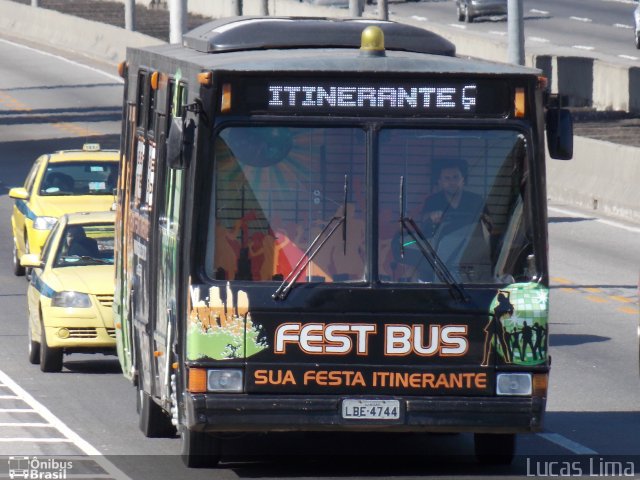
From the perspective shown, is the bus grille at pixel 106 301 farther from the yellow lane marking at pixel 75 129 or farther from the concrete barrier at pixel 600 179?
the yellow lane marking at pixel 75 129

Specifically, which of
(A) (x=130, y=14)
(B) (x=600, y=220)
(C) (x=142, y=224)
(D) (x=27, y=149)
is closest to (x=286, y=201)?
(C) (x=142, y=224)

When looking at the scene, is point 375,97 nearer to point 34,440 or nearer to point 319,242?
point 319,242

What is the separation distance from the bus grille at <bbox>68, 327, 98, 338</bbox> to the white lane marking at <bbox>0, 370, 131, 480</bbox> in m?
0.74

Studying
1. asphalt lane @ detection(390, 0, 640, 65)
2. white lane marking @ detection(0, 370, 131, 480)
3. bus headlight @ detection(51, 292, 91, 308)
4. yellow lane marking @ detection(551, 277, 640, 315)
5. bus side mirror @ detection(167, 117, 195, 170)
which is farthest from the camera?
asphalt lane @ detection(390, 0, 640, 65)

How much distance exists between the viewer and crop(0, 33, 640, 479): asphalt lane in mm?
11875

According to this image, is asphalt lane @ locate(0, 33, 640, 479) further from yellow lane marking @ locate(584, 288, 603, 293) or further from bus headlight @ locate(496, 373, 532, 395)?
bus headlight @ locate(496, 373, 532, 395)

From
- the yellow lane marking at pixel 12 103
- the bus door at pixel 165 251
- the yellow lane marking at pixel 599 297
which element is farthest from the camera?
the yellow lane marking at pixel 12 103

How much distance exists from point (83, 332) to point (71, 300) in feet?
1.17

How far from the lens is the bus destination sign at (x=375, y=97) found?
35.3 feet

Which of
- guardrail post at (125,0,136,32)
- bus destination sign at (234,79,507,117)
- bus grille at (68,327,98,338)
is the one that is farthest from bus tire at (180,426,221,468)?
guardrail post at (125,0,136,32)

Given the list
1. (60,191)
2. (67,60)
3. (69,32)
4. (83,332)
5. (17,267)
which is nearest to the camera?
(83,332)

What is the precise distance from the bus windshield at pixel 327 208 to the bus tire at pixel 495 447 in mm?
1545

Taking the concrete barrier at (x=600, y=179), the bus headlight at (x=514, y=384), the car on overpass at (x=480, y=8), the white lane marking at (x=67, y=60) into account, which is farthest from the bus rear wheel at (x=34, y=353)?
the car on overpass at (x=480, y=8)

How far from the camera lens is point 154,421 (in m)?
13.0
